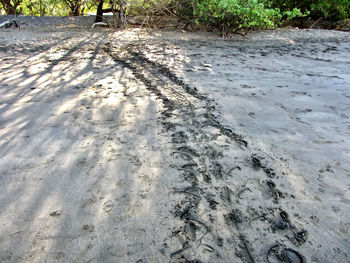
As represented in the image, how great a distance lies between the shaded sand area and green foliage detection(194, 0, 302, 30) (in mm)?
3364

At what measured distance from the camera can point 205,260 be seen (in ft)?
5.14

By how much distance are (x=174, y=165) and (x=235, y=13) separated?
266 inches

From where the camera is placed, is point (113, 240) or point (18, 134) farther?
point (18, 134)

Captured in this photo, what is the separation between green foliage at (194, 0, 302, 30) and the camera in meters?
7.42

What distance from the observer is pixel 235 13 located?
7648 mm

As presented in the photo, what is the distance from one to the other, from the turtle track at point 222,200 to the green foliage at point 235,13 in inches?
213

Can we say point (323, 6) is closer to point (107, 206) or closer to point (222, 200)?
point (222, 200)

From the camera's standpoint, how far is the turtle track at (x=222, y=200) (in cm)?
163

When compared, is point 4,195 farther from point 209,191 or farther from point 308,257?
point 308,257

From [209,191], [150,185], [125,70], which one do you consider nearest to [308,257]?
[209,191]

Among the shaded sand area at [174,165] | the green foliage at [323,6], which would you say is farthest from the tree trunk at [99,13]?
the green foliage at [323,6]

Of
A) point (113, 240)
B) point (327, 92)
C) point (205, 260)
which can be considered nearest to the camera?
point (205, 260)

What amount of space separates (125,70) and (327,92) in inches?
136

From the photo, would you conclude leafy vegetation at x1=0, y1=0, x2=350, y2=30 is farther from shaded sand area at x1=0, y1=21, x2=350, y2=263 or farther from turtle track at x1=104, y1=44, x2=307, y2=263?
turtle track at x1=104, y1=44, x2=307, y2=263
